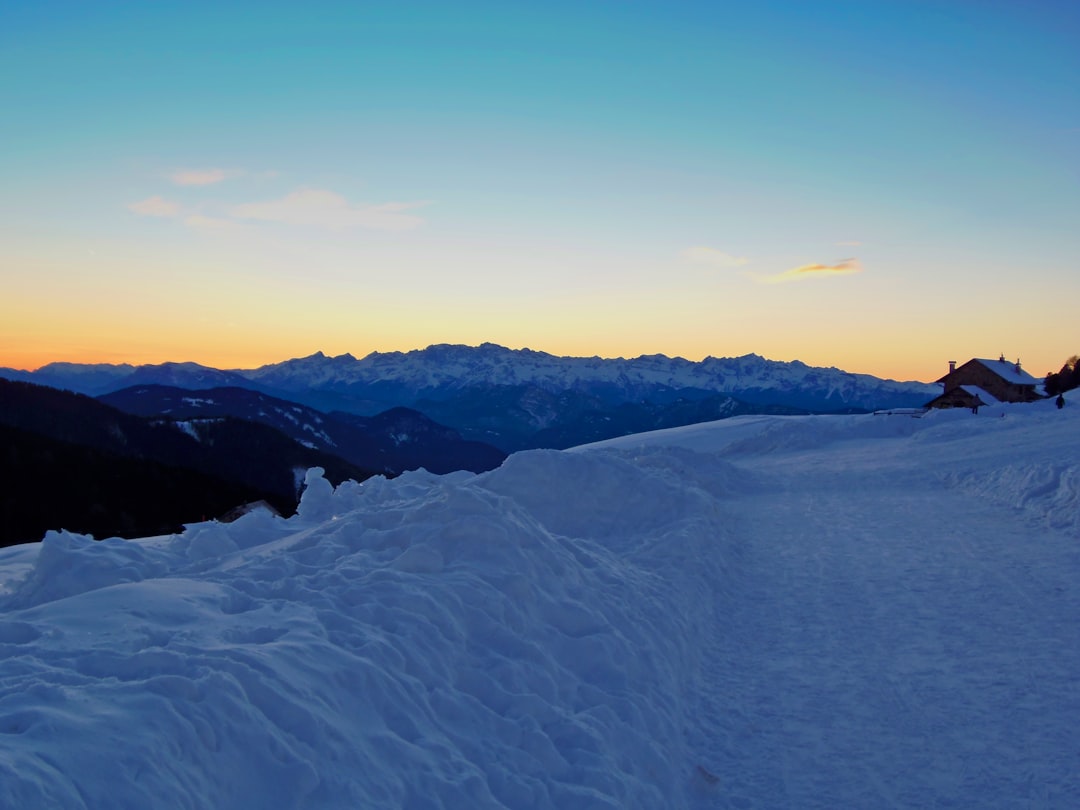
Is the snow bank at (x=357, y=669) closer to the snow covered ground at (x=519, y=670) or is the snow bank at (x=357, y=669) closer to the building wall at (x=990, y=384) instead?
the snow covered ground at (x=519, y=670)

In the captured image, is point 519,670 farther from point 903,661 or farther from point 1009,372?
point 1009,372

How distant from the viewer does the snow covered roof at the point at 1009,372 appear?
6134cm

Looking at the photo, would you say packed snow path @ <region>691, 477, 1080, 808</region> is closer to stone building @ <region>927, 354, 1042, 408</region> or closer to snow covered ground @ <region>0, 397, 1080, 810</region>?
snow covered ground @ <region>0, 397, 1080, 810</region>

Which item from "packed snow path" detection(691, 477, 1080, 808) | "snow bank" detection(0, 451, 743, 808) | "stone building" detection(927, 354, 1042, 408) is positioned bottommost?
"packed snow path" detection(691, 477, 1080, 808)

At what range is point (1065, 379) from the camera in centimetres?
6281

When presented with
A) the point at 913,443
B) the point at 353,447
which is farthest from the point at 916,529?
the point at 353,447

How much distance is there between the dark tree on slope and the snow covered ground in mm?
59087

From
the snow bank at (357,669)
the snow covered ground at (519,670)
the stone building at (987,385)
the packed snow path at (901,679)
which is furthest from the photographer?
the stone building at (987,385)

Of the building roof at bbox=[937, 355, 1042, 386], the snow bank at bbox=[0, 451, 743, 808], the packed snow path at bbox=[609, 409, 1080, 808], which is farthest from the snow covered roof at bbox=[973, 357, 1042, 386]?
the snow bank at bbox=[0, 451, 743, 808]

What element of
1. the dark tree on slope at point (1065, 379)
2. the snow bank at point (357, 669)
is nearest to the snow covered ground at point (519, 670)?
the snow bank at point (357, 669)

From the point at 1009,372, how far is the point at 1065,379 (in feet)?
15.9

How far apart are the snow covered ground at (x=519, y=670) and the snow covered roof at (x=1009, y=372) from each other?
55.7 metres

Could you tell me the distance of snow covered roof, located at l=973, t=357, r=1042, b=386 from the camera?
201 ft

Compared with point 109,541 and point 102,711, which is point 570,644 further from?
point 109,541
